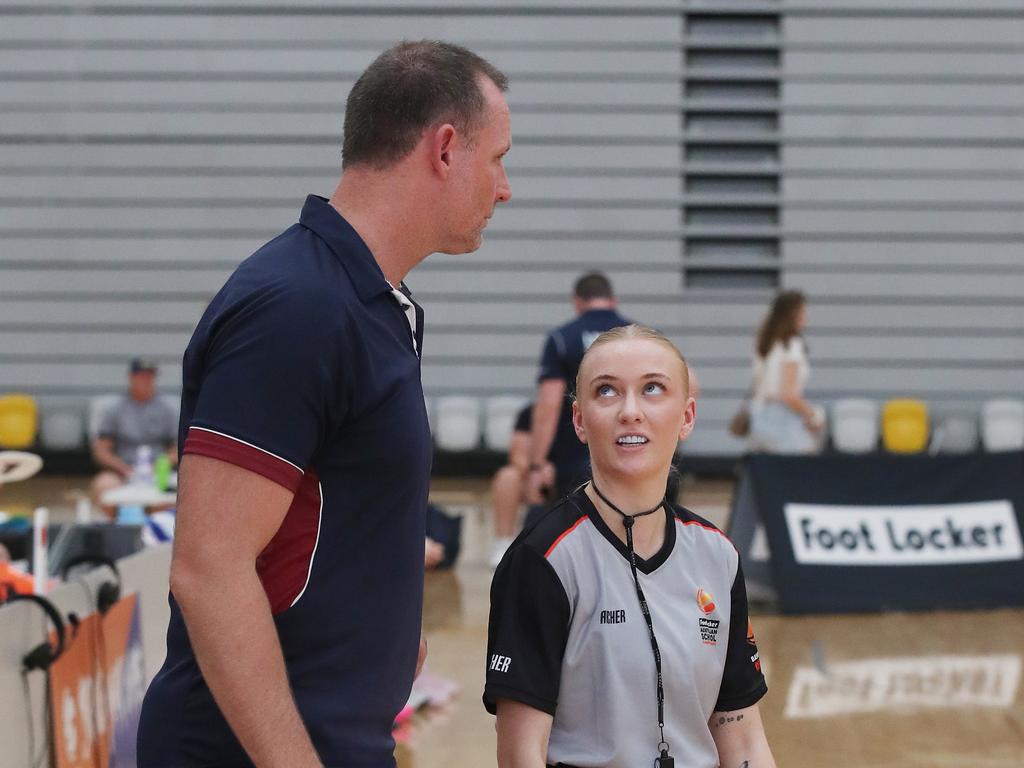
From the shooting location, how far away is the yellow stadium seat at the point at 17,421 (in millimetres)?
14914

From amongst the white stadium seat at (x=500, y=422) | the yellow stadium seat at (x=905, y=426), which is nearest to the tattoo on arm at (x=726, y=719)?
the white stadium seat at (x=500, y=422)

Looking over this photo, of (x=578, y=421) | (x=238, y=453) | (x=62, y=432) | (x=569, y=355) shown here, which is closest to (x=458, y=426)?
(x=62, y=432)

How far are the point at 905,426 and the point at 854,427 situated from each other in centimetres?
56

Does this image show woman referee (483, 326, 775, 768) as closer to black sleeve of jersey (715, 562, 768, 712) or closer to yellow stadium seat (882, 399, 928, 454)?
black sleeve of jersey (715, 562, 768, 712)

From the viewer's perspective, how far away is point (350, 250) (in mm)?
1738

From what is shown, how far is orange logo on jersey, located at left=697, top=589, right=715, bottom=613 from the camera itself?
2.10m

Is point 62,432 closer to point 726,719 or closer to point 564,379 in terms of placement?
point 564,379

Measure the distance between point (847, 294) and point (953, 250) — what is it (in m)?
1.28

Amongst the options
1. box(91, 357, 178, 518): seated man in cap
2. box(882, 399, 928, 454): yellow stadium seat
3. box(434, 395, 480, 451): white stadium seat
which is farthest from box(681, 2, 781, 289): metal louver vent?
box(91, 357, 178, 518): seated man in cap

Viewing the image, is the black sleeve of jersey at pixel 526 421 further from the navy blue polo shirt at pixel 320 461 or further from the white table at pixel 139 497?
the navy blue polo shirt at pixel 320 461

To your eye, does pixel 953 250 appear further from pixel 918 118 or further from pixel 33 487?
pixel 33 487

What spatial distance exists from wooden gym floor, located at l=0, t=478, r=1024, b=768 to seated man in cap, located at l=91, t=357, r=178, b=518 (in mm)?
3052

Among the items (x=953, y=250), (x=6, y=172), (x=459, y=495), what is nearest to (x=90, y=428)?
(x=6, y=172)

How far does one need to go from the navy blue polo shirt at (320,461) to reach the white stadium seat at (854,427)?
13397 millimetres
